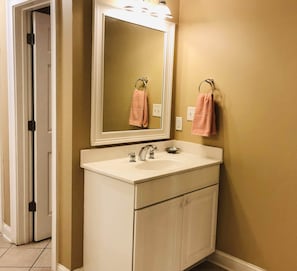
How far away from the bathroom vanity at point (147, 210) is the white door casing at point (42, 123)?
799 millimetres

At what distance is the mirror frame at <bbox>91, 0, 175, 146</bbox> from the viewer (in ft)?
7.19

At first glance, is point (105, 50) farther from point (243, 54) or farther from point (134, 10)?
point (243, 54)

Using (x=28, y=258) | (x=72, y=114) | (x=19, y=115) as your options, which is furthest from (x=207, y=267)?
(x=19, y=115)

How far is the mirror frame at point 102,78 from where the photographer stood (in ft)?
7.19

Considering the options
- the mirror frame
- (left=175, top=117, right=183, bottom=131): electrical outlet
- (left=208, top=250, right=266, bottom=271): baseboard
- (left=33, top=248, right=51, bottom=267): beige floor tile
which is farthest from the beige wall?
(left=208, top=250, right=266, bottom=271): baseboard

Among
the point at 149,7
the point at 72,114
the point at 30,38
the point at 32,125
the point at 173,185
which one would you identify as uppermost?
the point at 149,7

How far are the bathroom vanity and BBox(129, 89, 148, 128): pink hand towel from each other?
0.19m

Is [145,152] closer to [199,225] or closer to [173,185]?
[173,185]

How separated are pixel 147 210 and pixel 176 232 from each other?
36 centimetres

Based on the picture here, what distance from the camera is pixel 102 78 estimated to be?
2266 mm

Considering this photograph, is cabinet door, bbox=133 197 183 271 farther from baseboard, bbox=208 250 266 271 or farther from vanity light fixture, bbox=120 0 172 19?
vanity light fixture, bbox=120 0 172 19

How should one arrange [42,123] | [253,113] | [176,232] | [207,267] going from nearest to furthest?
[176,232] < [253,113] < [207,267] < [42,123]

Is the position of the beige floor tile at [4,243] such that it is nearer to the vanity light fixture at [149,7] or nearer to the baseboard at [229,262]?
the baseboard at [229,262]

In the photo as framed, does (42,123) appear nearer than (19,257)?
No
